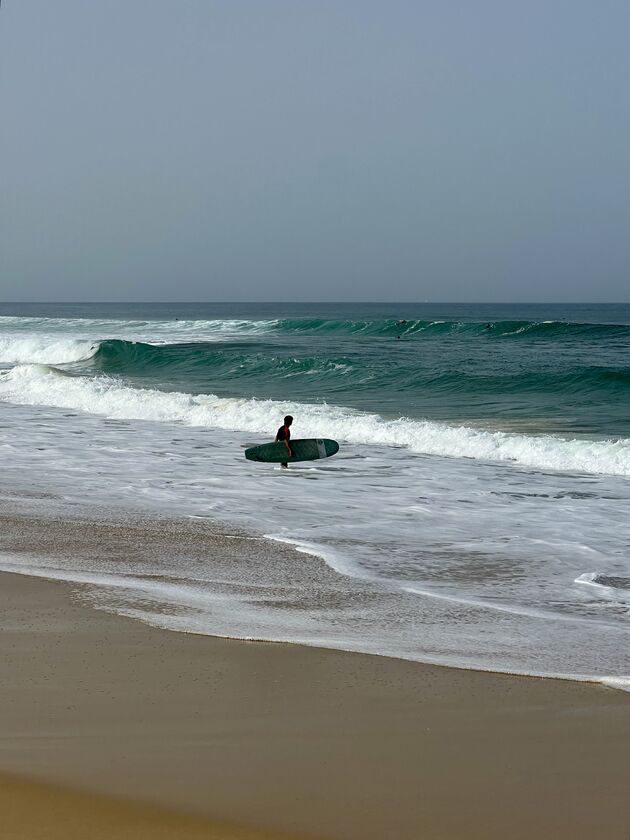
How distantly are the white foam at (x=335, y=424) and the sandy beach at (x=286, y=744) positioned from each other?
9356mm

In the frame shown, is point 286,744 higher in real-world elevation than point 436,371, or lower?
lower

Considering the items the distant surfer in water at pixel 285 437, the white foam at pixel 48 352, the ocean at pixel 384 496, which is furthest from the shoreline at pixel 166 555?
the white foam at pixel 48 352

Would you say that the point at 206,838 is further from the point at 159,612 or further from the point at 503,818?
the point at 159,612

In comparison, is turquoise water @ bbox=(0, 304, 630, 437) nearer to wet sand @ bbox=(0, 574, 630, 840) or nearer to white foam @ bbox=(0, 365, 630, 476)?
white foam @ bbox=(0, 365, 630, 476)

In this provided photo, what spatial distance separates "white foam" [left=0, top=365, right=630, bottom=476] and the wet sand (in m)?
9.34

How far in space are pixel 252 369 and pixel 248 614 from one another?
26.0 metres

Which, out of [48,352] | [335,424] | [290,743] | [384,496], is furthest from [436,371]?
[290,743]

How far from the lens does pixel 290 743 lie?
Result: 4141 millimetres

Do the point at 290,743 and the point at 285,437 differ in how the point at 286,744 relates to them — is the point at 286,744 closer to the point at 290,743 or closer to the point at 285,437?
the point at 290,743

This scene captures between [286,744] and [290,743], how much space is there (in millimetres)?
21

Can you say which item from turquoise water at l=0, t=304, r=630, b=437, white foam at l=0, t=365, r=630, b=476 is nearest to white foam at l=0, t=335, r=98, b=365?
turquoise water at l=0, t=304, r=630, b=437

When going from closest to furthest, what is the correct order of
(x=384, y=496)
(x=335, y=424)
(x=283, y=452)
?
(x=384, y=496), (x=283, y=452), (x=335, y=424)

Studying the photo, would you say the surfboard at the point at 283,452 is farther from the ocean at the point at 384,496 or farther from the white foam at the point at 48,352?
the white foam at the point at 48,352

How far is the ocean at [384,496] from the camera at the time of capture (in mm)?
6008
